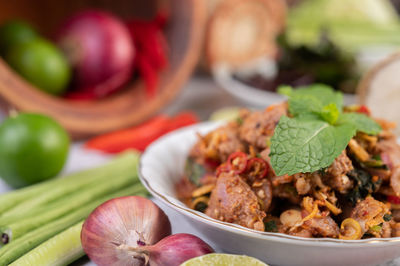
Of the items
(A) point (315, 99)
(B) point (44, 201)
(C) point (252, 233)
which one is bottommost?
(B) point (44, 201)

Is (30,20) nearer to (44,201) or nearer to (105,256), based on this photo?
(44,201)

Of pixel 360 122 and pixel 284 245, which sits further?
pixel 360 122

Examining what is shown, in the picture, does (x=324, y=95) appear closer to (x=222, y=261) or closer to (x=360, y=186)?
(x=360, y=186)

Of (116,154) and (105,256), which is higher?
(105,256)

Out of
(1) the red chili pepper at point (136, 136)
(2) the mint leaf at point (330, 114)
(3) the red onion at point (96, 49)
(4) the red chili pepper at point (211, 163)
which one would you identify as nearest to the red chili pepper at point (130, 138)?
(1) the red chili pepper at point (136, 136)

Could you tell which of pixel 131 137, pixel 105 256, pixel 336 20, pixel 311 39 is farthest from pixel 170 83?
pixel 336 20


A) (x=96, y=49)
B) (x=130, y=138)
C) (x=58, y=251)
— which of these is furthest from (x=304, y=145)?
(x=96, y=49)
